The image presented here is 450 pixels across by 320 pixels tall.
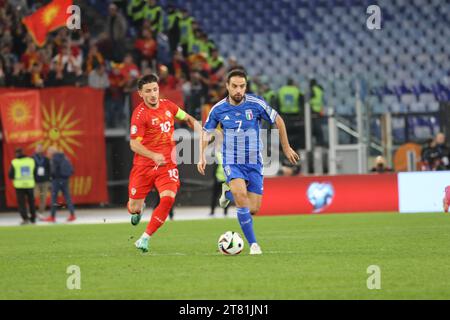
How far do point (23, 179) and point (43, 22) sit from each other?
437 centimetres

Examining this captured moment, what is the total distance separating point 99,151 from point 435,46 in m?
11.0

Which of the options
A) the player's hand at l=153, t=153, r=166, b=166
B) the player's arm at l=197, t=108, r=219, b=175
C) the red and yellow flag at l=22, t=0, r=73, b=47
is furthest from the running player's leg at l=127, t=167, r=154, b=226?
the red and yellow flag at l=22, t=0, r=73, b=47

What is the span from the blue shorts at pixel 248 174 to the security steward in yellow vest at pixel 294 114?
546 inches

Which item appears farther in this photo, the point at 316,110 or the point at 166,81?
the point at 166,81

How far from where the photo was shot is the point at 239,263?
39.7ft

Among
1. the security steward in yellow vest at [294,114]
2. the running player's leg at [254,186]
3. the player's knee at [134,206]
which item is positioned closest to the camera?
the running player's leg at [254,186]

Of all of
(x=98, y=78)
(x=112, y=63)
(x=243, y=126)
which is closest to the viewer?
(x=243, y=126)

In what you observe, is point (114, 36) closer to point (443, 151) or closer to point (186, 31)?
point (186, 31)

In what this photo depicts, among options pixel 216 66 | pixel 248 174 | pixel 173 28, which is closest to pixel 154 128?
pixel 248 174

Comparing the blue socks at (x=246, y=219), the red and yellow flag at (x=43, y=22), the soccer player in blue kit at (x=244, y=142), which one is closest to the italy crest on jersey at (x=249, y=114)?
the soccer player in blue kit at (x=244, y=142)

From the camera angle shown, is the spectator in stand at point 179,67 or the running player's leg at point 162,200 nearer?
the running player's leg at point 162,200

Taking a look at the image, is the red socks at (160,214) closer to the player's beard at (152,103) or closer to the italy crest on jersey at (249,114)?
the player's beard at (152,103)

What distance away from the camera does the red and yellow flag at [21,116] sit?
28125 mm

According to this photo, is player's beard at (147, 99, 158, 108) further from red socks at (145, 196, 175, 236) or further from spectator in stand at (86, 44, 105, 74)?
spectator in stand at (86, 44, 105, 74)
